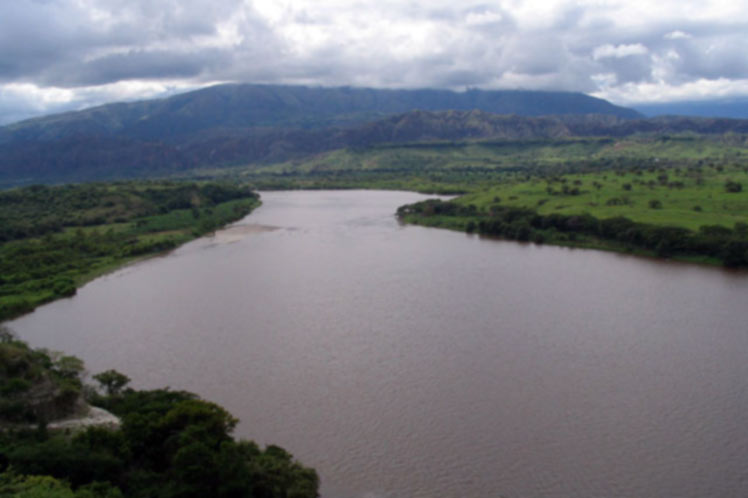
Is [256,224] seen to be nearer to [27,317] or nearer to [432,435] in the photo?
[27,317]

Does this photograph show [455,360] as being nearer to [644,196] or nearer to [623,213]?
[623,213]

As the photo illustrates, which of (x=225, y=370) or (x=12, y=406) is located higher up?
(x=12, y=406)

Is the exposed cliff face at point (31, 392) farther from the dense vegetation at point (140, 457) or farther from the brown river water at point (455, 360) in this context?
the brown river water at point (455, 360)

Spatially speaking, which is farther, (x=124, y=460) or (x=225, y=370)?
(x=225, y=370)

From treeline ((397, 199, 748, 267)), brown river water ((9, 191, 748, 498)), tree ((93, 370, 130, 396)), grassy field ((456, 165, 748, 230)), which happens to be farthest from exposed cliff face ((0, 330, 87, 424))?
grassy field ((456, 165, 748, 230))

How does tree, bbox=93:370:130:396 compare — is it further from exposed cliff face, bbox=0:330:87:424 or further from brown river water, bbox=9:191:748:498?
brown river water, bbox=9:191:748:498

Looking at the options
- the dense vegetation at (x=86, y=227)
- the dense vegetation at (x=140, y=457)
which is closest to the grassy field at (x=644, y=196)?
the dense vegetation at (x=86, y=227)

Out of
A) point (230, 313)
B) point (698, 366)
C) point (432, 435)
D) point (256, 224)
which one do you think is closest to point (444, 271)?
point (230, 313)
